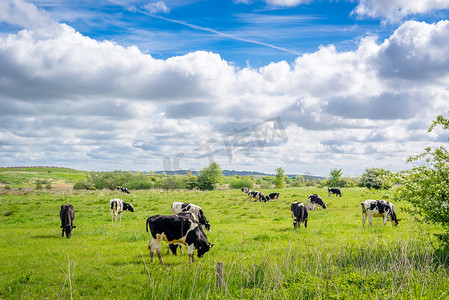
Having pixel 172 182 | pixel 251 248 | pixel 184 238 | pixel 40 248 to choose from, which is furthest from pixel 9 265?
pixel 172 182

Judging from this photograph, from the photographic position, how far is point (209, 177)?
282ft

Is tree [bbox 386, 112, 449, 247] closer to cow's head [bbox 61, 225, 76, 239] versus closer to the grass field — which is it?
the grass field

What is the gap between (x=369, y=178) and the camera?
64.8 meters

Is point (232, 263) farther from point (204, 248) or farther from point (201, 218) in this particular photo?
point (201, 218)

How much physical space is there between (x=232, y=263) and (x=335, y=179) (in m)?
88.5

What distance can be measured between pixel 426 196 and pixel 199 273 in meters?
8.20

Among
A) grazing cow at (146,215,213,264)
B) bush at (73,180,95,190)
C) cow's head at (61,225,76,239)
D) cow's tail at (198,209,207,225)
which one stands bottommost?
bush at (73,180,95,190)

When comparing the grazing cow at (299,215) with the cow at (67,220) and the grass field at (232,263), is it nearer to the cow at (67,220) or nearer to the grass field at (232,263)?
the grass field at (232,263)

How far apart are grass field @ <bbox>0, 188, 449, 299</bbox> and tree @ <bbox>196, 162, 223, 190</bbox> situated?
58.6 m

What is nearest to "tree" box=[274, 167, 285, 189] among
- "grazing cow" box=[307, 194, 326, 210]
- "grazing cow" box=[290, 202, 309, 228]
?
"grazing cow" box=[307, 194, 326, 210]

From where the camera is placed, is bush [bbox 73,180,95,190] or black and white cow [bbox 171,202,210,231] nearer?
black and white cow [bbox 171,202,210,231]

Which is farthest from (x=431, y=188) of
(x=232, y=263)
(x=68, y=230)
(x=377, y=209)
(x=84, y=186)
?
(x=84, y=186)

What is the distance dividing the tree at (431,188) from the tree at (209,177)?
245ft

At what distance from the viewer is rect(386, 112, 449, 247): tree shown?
34.7 feet
